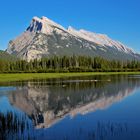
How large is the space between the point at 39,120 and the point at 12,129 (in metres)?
7.48

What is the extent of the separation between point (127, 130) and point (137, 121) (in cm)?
475

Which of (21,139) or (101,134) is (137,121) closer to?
(101,134)

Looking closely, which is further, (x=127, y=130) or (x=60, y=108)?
(x=60, y=108)

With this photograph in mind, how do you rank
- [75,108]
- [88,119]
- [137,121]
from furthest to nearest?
[75,108] → [88,119] → [137,121]

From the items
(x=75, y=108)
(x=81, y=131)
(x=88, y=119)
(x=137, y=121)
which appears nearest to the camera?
(x=81, y=131)

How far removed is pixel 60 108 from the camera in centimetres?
4372

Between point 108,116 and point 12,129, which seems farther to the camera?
point 108,116

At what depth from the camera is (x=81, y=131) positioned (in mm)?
27281

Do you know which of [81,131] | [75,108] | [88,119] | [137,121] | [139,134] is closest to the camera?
[139,134]

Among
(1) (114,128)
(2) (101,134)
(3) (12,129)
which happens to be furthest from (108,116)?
(3) (12,129)

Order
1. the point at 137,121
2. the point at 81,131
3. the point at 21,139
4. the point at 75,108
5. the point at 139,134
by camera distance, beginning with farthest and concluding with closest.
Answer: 1. the point at 75,108
2. the point at 137,121
3. the point at 81,131
4. the point at 139,134
5. the point at 21,139

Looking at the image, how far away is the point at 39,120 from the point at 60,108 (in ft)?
32.2

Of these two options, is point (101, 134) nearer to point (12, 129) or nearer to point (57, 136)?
point (57, 136)

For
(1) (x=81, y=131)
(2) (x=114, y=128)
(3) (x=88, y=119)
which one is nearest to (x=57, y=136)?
(1) (x=81, y=131)
